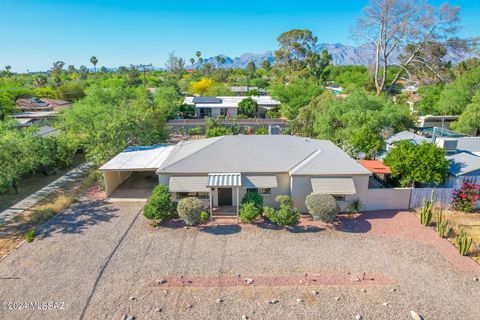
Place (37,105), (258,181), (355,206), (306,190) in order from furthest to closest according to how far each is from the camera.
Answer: (37,105) < (355,206) < (306,190) < (258,181)

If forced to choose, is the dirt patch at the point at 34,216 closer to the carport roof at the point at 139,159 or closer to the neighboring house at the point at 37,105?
the carport roof at the point at 139,159

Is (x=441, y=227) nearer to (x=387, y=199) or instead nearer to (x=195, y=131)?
(x=387, y=199)

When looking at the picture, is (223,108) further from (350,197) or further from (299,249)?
(299,249)

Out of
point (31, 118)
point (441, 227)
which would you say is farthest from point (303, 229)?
point (31, 118)

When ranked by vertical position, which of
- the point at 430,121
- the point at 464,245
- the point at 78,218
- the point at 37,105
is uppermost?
the point at 37,105

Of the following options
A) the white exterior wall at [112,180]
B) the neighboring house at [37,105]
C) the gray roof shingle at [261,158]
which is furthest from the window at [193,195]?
the neighboring house at [37,105]

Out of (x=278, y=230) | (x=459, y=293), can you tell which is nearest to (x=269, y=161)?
(x=278, y=230)

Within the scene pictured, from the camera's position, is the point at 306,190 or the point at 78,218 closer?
the point at 78,218
